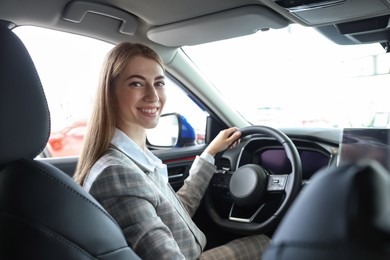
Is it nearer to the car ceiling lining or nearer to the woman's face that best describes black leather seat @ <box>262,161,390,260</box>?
the woman's face

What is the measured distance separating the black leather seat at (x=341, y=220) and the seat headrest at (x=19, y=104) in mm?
855

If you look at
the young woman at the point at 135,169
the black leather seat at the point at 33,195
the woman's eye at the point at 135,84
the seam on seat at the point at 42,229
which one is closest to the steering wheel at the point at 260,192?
the young woman at the point at 135,169

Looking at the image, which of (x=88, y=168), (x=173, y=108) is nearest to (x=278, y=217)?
(x=88, y=168)

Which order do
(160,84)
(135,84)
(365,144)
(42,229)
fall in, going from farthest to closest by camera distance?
(160,84) → (135,84) → (365,144) → (42,229)

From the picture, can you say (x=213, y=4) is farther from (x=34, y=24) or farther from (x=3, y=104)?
(x=3, y=104)

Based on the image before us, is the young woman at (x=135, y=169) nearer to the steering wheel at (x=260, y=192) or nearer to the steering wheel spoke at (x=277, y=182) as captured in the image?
the steering wheel at (x=260, y=192)

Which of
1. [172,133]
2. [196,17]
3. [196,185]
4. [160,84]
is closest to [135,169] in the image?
[160,84]

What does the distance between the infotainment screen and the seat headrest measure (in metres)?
0.89

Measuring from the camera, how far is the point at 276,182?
2273 mm

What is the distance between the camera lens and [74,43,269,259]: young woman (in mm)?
1536

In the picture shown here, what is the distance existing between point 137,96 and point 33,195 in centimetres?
93

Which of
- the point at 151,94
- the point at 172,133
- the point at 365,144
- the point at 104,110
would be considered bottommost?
the point at 172,133

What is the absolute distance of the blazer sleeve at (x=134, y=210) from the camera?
1506 millimetres

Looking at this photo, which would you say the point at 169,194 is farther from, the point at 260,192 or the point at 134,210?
the point at 260,192
